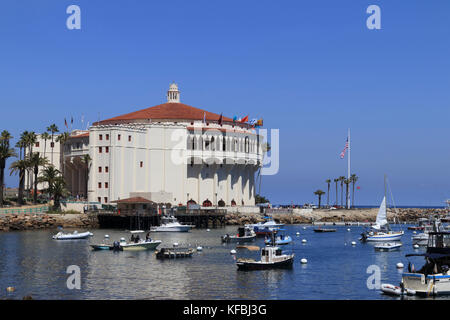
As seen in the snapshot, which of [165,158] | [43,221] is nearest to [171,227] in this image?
[43,221]

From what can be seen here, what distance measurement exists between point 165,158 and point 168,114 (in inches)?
439

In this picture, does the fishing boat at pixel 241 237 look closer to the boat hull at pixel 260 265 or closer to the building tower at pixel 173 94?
the boat hull at pixel 260 265

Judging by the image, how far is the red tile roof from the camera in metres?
125

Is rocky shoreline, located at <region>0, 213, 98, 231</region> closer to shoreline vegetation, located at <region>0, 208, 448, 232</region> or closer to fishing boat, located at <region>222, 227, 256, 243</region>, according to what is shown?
shoreline vegetation, located at <region>0, 208, 448, 232</region>

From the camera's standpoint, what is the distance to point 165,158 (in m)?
119

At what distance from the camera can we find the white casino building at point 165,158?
110188 mm

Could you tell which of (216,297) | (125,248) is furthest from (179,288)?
(125,248)

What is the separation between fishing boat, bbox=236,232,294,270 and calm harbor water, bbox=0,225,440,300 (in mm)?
836

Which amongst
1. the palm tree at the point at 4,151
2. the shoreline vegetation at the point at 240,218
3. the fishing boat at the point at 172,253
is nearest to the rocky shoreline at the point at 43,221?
the shoreline vegetation at the point at 240,218

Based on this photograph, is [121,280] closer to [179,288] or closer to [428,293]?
[179,288]

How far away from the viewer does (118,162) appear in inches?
4338

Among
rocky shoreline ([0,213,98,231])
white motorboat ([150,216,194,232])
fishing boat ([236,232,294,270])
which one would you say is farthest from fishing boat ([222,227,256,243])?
rocky shoreline ([0,213,98,231])

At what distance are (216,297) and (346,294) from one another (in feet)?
29.7

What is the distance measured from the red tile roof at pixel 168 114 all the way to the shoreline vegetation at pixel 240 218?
72.1 ft
